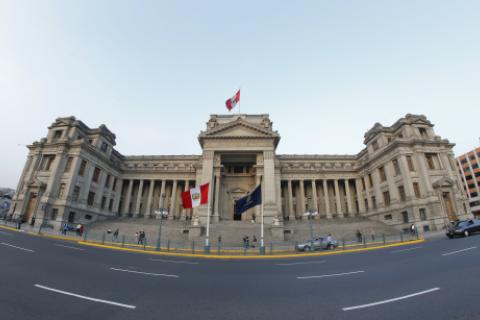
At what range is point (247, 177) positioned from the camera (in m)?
51.0

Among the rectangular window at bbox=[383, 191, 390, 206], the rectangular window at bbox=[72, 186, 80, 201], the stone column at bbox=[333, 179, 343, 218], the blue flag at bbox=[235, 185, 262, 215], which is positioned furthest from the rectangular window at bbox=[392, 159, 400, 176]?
the rectangular window at bbox=[72, 186, 80, 201]

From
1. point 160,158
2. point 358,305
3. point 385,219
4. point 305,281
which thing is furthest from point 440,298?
point 160,158

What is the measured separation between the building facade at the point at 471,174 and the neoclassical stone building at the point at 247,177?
49957 mm

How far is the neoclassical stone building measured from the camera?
37594 millimetres

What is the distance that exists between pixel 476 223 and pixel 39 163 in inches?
2506

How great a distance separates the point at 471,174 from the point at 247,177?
3183 inches

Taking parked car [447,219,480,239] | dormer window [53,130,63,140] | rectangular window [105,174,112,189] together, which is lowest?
parked car [447,219,480,239]

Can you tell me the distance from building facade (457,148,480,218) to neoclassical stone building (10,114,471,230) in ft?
164

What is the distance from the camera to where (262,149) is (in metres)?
44.7

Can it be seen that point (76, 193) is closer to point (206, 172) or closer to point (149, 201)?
point (149, 201)

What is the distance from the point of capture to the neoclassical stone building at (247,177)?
123 feet

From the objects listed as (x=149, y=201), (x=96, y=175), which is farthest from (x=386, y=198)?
(x=96, y=175)

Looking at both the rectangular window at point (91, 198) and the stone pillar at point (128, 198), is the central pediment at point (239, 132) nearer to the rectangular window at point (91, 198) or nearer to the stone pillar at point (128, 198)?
the stone pillar at point (128, 198)

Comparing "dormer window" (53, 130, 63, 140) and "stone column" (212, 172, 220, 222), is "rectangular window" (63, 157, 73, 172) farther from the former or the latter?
"stone column" (212, 172, 220, 222)
